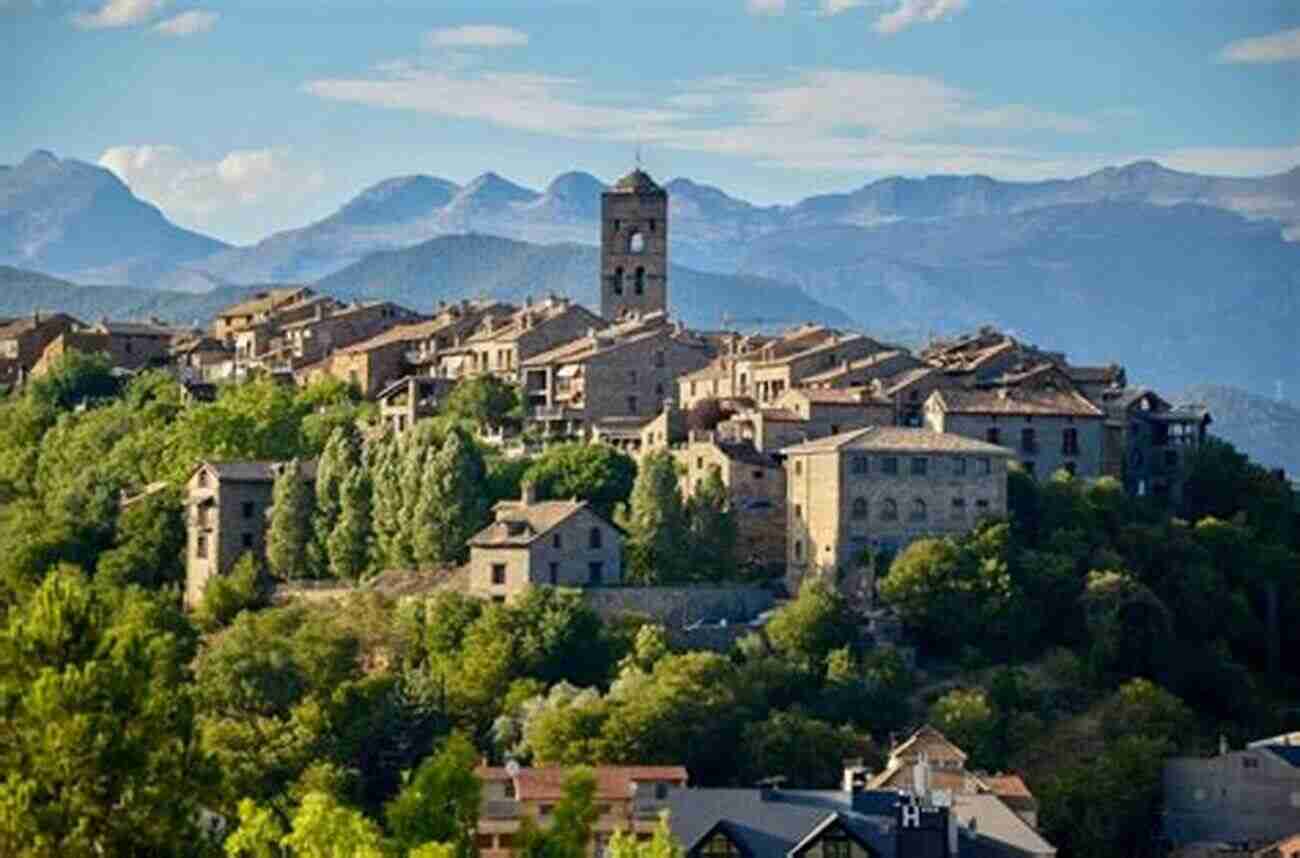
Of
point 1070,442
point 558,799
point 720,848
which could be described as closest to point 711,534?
point 1070,442

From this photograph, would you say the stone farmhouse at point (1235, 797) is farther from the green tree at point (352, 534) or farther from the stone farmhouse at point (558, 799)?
the green tree at point (352, 534)

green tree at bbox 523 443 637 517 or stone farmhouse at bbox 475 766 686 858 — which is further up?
green tree at bbox 523 443 637 517

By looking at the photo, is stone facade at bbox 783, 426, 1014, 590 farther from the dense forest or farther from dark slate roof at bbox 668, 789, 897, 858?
dark slate roof at bbox 668, 789, 897, 858

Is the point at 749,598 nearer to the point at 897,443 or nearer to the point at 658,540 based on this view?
the point at 658,540

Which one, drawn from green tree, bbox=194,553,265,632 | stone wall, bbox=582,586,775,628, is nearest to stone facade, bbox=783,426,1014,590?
stone wall, bbox=582,586,775,628

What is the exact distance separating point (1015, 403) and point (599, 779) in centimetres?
1838

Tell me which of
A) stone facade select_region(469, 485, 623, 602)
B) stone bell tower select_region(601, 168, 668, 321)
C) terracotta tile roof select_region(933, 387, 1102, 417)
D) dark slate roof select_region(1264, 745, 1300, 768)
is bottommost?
dark slate roof select_region(1264, 745, 1300, 768)

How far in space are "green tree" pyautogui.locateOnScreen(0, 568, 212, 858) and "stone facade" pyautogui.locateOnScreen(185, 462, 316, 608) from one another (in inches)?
1349

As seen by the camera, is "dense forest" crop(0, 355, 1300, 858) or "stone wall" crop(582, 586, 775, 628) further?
"stone wall" crop(582, 586, 775, 628)

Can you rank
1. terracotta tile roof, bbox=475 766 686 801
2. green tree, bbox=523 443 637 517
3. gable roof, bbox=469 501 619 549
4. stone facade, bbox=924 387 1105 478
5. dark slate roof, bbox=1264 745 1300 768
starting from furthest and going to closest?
stone facade, bbox=924 387 1105 478
green tree, bbox=523 443 637 517
gable roof, bbox=469 501 619 549
dark slate roof, bbox=1264 745 1300 768
terracotta tile roof, bbox=475 766 686 801

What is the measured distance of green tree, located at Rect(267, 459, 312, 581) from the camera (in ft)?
263

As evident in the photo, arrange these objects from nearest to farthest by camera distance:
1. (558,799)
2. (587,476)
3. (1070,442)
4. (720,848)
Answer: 1. (558,799)
2. (720,848)
3. (587,476)
4. (1070,442)

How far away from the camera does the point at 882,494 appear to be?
248 feet

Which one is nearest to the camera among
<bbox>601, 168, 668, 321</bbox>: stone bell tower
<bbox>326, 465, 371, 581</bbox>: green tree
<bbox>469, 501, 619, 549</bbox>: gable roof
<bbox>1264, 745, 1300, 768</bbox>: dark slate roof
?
<bbox>1264, 745, 1300, 768</bbox>: dark slate roof
